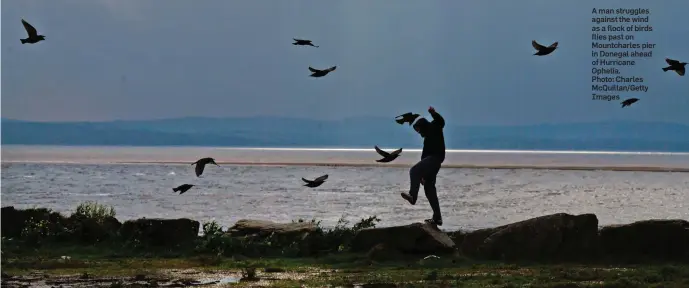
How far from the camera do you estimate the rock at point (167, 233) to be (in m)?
23.9

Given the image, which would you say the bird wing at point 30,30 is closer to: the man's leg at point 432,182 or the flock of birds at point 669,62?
the man's leg at point 432,182

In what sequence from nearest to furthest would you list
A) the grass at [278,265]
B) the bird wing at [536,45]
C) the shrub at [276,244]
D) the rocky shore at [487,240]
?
1. the grass at [278,265]
2. the rocky shore at [487,240]
3. the bird wing at [536,45]
4. the shrub at [276,244]

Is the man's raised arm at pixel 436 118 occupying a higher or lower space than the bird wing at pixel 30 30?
lower

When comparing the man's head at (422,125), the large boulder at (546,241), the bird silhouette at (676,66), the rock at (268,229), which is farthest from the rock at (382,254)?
the bird silhouette at (676,66)

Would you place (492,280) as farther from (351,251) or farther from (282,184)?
(282,184)

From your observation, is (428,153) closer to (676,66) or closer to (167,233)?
(676,66)

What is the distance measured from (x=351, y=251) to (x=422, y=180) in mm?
2875

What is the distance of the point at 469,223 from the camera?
32.6 meters

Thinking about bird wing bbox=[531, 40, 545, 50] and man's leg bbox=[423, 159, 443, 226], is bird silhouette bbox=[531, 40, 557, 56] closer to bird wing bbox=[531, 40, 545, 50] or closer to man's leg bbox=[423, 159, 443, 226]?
bird wing bbox=[531, 40, 545, 50]

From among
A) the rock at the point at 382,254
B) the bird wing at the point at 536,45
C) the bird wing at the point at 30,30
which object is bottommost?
the rock at the point at 382,254

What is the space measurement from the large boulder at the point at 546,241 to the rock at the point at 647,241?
1.37 feet

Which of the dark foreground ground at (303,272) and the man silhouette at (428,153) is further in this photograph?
the man silhouette at (428,153)

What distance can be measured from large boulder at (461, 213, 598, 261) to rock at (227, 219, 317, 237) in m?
4.97

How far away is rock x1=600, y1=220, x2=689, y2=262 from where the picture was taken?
20625 mm
